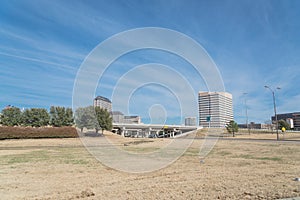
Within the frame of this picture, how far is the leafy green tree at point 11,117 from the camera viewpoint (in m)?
53.5

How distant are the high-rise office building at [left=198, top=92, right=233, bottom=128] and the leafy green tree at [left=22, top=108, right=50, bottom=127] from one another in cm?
4129

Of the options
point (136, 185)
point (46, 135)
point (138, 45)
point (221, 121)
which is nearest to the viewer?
point (136, 185)

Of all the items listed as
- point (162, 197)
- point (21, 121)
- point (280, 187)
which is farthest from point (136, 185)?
point (21, 121)

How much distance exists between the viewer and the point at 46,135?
4441cm

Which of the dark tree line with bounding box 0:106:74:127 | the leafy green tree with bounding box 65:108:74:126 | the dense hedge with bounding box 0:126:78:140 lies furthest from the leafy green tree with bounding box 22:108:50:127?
the dense hedge with bounding box 0:126:78:140

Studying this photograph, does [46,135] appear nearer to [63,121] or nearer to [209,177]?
[63,121]

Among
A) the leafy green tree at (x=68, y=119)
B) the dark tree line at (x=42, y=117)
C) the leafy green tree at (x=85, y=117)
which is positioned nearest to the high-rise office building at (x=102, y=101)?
the leafy green tree at (x=85, y=117)

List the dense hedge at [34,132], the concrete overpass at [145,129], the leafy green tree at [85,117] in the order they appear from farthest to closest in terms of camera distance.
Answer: the concrete overpass at [145,129], the dense hedge at [34,132], the leafy green tree at [85,117]

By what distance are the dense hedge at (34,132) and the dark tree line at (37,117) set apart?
10.4 meters

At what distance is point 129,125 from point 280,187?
254 feet

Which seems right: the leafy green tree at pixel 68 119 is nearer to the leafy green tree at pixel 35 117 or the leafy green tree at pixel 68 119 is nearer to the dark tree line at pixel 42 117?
the dark tree line at pixel 42 117

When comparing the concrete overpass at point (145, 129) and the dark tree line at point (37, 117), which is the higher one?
the dark tree line at point (37, 117)

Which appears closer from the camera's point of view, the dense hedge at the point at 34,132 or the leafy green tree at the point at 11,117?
the dense hedge at the point at 34,132

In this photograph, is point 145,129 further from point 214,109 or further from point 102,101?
point 102,101
